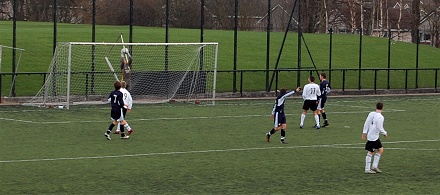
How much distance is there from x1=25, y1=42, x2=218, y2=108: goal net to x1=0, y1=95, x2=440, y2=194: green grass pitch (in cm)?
151

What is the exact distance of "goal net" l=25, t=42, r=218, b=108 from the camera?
35406mm

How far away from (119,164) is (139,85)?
1760cm

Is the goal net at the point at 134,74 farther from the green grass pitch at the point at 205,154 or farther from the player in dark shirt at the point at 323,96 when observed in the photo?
the player in dark shirt at the point at 323,96

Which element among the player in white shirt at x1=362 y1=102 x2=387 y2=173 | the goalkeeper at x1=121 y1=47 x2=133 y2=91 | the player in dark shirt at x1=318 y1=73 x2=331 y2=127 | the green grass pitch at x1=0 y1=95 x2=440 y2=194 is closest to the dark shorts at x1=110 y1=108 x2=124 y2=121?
the green grass pitch at x1=0 y1=95 x2=440 y2=194

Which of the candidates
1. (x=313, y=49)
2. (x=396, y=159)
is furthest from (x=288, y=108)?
(x=313, y=49)

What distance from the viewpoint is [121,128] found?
997 inches

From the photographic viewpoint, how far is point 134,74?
126 feet

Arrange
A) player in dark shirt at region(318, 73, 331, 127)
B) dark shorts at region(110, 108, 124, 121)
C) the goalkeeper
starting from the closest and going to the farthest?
1. dark shorts at region(110, 108, 124, 121)
2. player in dark shirt at region(318, 73, 331, 127)
3. the goalkeeper

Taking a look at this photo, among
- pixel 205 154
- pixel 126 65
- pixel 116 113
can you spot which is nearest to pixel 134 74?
pixel 126 65

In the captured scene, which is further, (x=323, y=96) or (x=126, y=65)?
(x=126, y=65)

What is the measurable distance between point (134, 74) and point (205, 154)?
16618 mm

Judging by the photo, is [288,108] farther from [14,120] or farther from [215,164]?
[215,164]

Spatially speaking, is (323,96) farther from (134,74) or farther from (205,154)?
(134,74)

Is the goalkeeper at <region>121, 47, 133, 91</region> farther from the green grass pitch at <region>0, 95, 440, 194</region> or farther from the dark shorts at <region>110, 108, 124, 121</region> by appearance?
the dark shorts at <region>110, 108, 124, 121</region>
